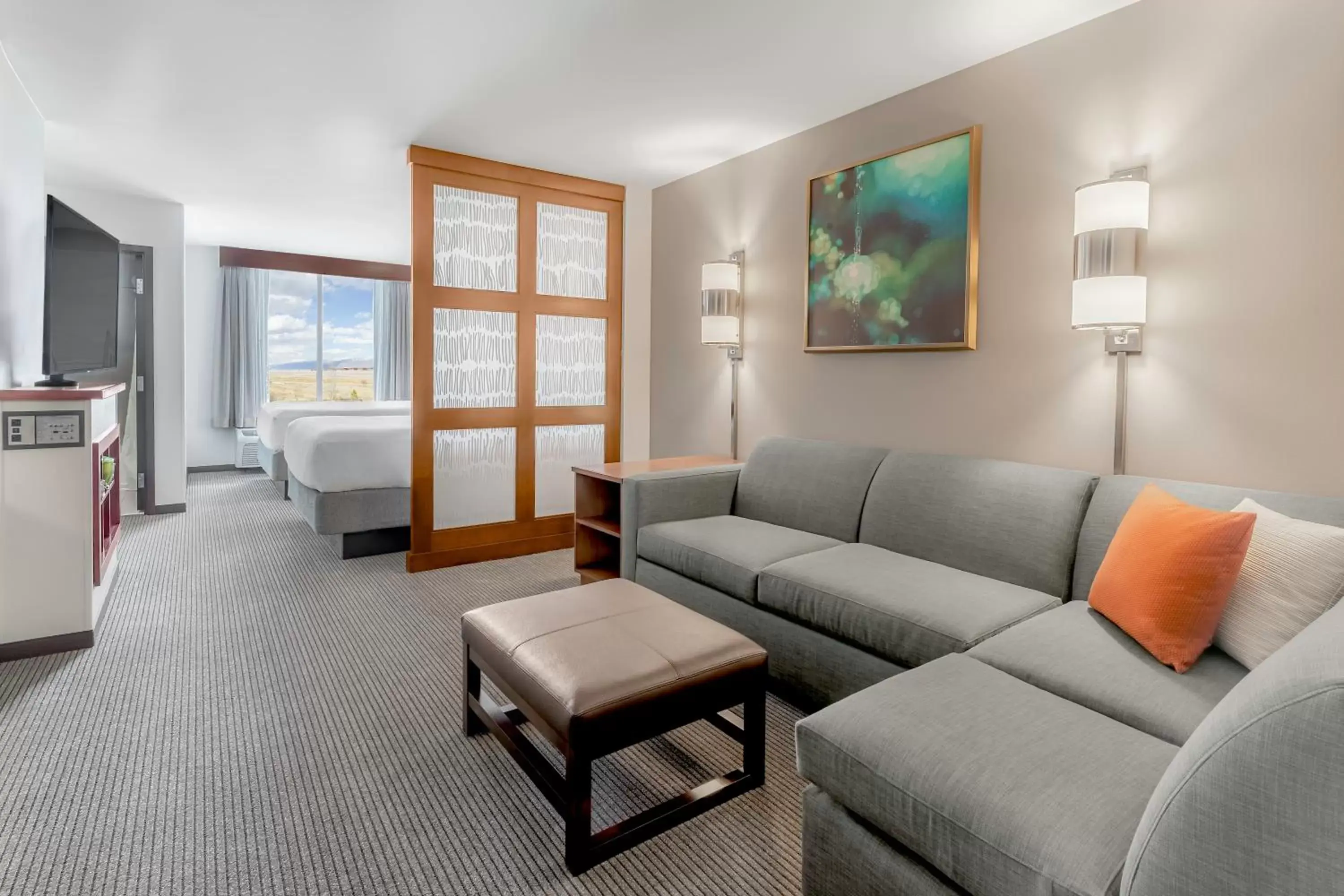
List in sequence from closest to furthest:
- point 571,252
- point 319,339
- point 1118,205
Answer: point 1118,205 < point 571,252 < point 319,339

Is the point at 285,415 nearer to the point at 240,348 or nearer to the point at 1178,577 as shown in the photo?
the point at 240,348

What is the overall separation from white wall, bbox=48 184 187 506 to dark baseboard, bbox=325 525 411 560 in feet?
6.18

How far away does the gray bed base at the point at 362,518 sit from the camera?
4238mm

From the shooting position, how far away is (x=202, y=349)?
7703 millimetres

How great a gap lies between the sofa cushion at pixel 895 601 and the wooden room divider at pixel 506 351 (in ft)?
7.62

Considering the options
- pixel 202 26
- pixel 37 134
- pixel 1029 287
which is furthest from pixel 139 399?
pixel 1029 287

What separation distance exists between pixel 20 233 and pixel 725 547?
3.56 m

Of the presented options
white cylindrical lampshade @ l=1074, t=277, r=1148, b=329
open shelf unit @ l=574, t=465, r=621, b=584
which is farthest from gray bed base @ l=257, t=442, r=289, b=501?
white cylindrical lampshade @ l=1074, t=277, r=1148, b=329

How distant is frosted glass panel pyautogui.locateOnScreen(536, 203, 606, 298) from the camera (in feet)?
14.6

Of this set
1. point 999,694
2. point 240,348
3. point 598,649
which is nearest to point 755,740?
point 598,649

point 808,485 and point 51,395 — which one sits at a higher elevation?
point 51,395

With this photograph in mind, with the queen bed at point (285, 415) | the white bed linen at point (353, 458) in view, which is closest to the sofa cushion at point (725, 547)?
the white bed linen at point (353, 458)

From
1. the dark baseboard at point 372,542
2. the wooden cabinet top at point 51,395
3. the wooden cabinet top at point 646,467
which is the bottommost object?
the dark baseboard at point 372,542

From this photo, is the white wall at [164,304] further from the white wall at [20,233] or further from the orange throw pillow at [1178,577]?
the orange throw pillow at [1178,577]
